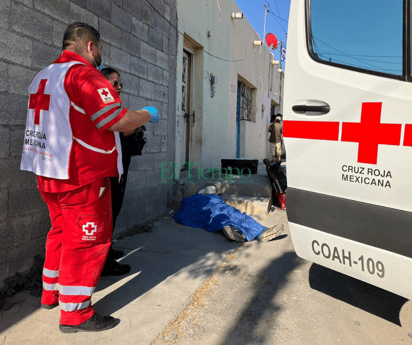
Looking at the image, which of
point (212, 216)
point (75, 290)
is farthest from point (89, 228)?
point (212, 216)

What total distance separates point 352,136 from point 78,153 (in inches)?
59.3

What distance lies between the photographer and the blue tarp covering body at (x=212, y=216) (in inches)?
165

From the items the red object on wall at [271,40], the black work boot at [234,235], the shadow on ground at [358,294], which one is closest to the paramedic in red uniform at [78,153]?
the shadow on ground at [358,294]

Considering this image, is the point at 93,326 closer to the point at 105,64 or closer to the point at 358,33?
the point at 358,33

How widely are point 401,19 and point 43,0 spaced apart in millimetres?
2675

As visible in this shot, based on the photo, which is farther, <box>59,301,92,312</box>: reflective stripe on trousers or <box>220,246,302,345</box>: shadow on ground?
<box>220,246,302,345</box>: shadow on ground

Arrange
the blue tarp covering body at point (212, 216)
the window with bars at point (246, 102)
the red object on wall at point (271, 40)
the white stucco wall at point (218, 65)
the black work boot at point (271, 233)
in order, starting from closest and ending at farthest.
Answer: the black work boot at point (271, 233) → the blue tarp covering body at point (212, 216) → the white stucco wall at point (218, 65) → the window with bars at point (246, 102) → the red object on wall at point (271, 40)

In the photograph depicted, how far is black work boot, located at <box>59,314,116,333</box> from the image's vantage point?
6.71ft

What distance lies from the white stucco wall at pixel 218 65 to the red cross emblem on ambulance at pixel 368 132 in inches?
152

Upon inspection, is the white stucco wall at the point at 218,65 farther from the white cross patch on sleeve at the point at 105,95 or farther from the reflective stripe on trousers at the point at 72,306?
the reflective stripe on trousers at the point at 72,306

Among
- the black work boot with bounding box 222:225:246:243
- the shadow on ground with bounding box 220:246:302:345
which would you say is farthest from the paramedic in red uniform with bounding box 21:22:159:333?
the black work boot with bounding box 222:225:246:243

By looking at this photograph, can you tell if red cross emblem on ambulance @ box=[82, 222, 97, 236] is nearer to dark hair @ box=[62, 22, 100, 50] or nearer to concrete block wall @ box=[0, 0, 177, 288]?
concrete block wall @ box=[0, 0, 177, 288]

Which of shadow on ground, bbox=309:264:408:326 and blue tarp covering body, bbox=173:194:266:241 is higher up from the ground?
blue tarp covering body, bbox=173:194:266:241

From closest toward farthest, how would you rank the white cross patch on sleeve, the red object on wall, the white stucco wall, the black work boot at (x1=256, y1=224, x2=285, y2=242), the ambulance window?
the ambulance window < the white cross patch on sleeve < the black work boot at (x1=256, y1=224, x2=285, y2=242) < the white stucco wall < the red object on wall
